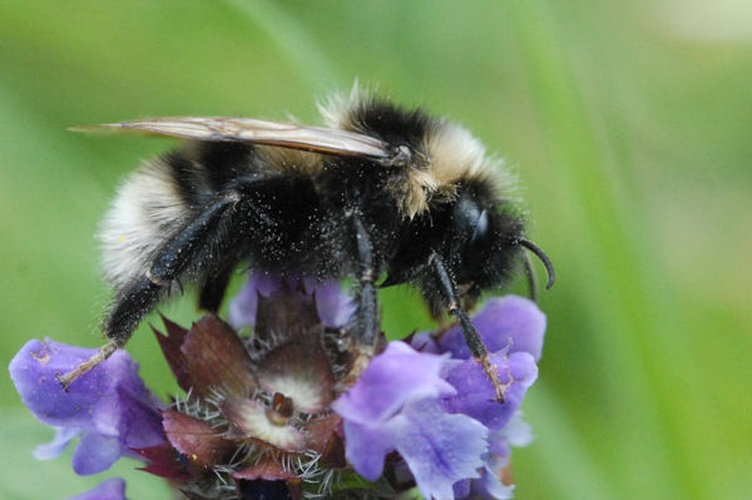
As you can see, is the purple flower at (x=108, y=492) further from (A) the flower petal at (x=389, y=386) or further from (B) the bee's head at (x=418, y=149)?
(B) the bee's head at (x=418, y=149)

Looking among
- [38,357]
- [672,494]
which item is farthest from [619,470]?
[38,357]

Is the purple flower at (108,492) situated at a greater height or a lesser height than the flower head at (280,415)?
lesser

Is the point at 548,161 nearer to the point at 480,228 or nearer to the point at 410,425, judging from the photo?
the point at 480,228

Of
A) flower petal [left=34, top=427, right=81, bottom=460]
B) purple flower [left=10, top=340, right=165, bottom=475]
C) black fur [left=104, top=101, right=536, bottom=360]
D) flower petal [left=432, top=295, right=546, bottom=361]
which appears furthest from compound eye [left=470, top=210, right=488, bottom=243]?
flower petal [left=34, top=427, right=81, bottom=460]

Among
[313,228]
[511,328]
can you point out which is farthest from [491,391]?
[313,228]

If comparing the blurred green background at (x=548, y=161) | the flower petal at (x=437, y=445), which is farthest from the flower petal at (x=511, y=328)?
the blurred green background at (x=548, y=161)
